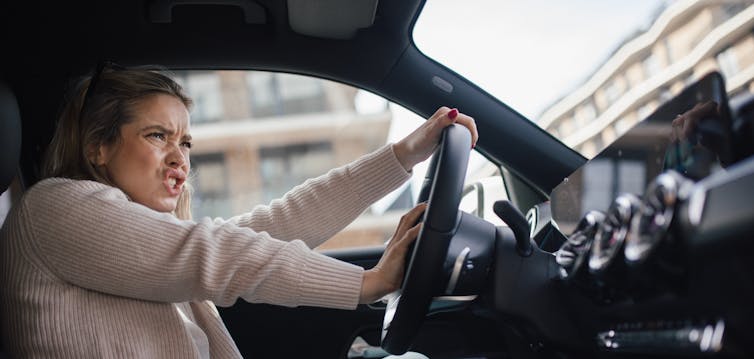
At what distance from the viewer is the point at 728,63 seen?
98cm

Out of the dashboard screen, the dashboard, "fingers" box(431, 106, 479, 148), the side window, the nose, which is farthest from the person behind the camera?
the side window

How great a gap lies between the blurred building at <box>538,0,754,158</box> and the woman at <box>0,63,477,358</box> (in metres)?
0.32

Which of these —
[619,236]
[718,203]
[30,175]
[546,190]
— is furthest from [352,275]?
[30,175]

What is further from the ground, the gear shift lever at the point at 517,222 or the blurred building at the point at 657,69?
the blurred building at the point at 657,69

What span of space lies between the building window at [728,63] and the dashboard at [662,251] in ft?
0.13

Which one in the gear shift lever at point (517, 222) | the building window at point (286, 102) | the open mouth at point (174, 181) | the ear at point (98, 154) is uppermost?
the gear shift lever at point (517, 222)

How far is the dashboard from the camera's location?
0.68 metres

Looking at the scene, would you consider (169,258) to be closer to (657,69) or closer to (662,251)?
(662,251)

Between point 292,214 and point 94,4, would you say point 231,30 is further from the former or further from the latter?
point 292,214

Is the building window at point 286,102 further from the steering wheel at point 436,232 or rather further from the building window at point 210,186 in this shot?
the steering wheel at point 436,232

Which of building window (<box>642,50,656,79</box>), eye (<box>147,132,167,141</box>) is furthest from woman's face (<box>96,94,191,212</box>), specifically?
building window (<box>642,50,656,79</box>)

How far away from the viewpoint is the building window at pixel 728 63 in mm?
914

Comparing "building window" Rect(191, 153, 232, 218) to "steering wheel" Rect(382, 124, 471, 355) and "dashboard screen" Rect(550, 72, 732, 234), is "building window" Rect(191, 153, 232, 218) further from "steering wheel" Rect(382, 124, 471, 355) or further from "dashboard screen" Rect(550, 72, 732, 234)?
"dashboard screen" Rect(550, 72, 732, 234)

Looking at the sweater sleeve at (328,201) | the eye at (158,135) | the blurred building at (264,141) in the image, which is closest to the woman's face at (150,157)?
the eye at (158,135)
